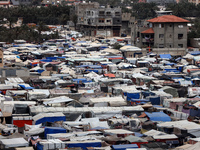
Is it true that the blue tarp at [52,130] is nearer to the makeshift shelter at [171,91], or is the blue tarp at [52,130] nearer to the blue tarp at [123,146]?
the blue tarp at [123,146]

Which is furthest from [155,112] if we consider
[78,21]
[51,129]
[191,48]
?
[78,21]

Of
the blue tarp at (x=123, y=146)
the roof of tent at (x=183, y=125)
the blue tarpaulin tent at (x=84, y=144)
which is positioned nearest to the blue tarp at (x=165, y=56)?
the roof of tent at (x=183, y=125)

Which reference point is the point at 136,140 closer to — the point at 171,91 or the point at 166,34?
the point at 171,91

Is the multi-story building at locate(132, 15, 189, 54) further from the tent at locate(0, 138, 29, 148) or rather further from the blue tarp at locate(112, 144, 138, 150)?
the tent at locate(0, 138, 29, 148)

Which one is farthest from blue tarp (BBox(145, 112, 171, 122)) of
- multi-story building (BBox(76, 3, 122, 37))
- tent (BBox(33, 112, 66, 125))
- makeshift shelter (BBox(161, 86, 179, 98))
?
multi-story building (BBox(76, 3, 122, 37))

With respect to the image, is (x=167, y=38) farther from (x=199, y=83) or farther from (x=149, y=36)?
(x=199, y=83)
